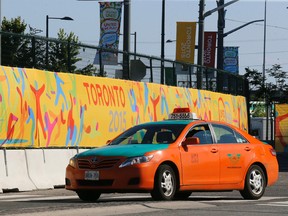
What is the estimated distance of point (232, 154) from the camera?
56.0ft

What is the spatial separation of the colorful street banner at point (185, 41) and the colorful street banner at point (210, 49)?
16.4 ft

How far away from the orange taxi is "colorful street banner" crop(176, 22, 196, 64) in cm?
2416

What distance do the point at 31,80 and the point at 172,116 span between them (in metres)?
4.34

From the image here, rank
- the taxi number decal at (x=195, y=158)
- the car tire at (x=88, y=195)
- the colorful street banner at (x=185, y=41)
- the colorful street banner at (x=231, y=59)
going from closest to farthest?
the car tire at (x=88, y=195) < the taxi number decal at (x=195, y=158) < the colorful street banner at (x=185, y=41) < the colorful street banner at (x=231, y=59)

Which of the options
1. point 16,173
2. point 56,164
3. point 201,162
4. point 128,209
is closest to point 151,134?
point 201,162

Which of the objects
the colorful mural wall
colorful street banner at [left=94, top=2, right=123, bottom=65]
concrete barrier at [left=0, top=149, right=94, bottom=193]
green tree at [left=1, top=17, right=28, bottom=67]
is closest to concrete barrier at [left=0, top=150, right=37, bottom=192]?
concrete barrier at [left=0, top=149, right=94, bottom=193]

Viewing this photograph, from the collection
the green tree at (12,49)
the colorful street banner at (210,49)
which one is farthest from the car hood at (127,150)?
the colorful street banner at (210,49)

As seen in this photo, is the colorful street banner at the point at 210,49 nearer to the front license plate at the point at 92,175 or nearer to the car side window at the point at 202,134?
the car side window at the point at 202,134

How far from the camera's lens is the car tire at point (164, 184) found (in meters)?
15.5

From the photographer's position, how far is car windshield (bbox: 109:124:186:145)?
16.5 metres

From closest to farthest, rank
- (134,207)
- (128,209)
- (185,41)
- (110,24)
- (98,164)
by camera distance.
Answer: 1. (128,209)
2. (134,207)
3. (98,164)
4. (110,24)
5. (185,41)

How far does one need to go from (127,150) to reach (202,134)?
1.83m

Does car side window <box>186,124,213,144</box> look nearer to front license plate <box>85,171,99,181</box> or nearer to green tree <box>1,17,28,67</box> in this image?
front license plate <box>85,171,99,181</box>

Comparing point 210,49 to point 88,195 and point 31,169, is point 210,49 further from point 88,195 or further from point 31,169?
point 88,195
